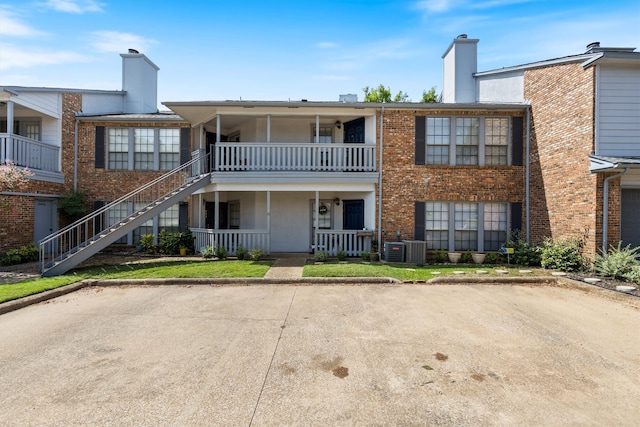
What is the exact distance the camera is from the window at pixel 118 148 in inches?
560

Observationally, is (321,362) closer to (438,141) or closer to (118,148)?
(438,141)

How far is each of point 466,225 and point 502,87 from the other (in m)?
6.89

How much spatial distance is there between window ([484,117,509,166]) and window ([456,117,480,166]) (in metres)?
0.40

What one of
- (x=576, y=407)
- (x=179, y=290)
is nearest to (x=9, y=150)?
(x=179, y=290)

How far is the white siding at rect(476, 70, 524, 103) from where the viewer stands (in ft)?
43.3

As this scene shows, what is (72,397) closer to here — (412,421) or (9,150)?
(412,421)

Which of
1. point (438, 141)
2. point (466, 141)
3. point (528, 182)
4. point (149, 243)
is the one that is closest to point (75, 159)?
point (149, 243)

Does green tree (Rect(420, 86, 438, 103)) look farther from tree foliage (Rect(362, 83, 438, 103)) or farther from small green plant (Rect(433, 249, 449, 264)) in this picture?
small green plant (Rect(433, 249, 449, 264))

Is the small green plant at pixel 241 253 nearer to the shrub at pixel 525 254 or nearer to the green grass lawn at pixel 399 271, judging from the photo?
the green grass lawn at pixel 399 271

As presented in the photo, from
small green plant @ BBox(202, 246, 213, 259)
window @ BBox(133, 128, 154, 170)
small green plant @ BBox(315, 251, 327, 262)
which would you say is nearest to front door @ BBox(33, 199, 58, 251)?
window @ BBox(133, 128, 154, 170)

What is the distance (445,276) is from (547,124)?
280 inches

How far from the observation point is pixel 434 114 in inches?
490

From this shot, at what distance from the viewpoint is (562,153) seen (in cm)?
1073

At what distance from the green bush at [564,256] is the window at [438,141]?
15.2ft
